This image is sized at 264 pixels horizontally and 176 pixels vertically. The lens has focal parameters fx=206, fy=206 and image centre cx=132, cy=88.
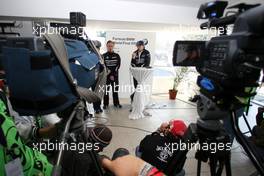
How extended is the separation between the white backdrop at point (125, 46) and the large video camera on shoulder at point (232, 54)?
4330 millimetres

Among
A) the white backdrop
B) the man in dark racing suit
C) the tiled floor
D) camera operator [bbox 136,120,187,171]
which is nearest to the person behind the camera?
camera operator [bbox 136,120,187,171]

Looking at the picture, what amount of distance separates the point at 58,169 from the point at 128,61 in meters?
4.55

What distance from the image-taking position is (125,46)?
5.13 metres

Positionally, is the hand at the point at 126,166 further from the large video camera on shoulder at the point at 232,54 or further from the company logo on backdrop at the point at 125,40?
the company logo on backdrop at the point at 125,40

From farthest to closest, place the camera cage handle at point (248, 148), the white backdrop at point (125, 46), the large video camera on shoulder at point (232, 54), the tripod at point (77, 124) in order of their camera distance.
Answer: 1. the white backdrop at point (125, 46)
2. the tripod at point (77, 124)
3. the camera cage handle at point (248, 148)
4. the large video camera on shoulder at point (232, 54)

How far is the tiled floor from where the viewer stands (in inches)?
85.9

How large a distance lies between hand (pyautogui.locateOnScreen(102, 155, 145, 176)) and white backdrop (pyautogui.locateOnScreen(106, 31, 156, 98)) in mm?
4316

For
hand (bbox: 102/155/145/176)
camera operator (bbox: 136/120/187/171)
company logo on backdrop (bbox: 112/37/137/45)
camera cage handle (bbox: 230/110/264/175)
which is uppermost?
company logo on backdrop (bbox: 112/37/137/45)

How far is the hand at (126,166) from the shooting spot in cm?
83

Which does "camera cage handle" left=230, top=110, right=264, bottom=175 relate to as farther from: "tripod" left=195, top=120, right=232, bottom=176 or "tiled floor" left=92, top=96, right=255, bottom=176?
"tiled floor" left=92, top=96, right=255, bottom=176

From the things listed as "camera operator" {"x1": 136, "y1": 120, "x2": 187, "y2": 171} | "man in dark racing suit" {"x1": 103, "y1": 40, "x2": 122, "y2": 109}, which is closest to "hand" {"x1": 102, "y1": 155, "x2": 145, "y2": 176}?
"camera operator" {"x1": 136, "y1": 120, "x2": 187, "y2": 171}

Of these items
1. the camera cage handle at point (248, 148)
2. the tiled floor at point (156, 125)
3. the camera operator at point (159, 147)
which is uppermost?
the camera cage handle at point (248, 148)

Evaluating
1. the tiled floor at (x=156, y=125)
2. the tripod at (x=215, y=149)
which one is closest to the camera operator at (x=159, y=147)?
the tripod at (x=215, y=149)

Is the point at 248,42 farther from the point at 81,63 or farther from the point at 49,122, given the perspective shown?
the point at 49,122
